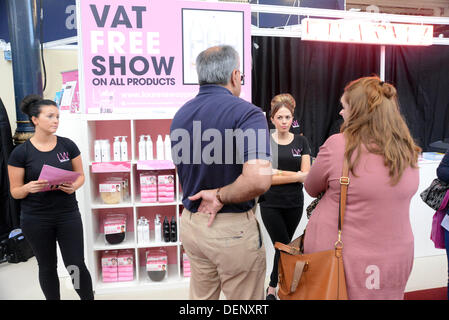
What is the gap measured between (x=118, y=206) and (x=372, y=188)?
7.69 feet

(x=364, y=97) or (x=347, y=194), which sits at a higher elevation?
(x=364, y=97)

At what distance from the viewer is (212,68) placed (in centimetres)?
154

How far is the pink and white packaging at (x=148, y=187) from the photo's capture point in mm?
3146

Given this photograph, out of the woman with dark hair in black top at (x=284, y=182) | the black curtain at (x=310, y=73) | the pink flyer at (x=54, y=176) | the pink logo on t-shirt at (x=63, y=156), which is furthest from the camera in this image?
the black curtain at (x=310, y=73)

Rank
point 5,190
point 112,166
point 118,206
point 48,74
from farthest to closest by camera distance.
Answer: point 48,74, point 5,190, point 118,206, point 112,166

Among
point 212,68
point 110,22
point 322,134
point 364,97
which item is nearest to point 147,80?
point 110,22

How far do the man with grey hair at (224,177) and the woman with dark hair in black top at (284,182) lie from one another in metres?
1.15

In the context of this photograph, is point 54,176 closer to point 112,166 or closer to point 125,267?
point 112,166

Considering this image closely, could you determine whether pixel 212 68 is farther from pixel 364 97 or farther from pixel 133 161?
pixel 133 161

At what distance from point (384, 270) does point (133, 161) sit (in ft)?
7.42

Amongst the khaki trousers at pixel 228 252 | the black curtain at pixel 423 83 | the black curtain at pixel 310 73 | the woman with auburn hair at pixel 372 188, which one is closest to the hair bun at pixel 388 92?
the woman with auburn hair at pixel 372 188

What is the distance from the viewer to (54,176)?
2271 millimetres

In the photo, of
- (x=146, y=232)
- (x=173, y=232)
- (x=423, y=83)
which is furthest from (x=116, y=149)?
(x=423, y=83)

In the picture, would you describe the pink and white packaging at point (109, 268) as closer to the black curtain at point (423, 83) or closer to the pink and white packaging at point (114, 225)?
the pink and white packaging at point (114, 225)
